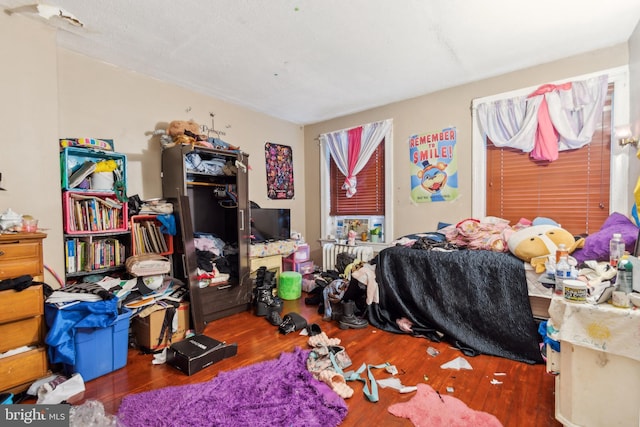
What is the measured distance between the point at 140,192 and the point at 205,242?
829 millimetres

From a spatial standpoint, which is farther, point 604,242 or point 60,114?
point 60,114

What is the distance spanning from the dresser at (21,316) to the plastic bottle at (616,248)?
141 inches

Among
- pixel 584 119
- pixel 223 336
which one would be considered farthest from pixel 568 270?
pixel 223 336

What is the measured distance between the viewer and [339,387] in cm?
177

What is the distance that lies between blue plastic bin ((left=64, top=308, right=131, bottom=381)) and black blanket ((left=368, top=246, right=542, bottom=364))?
6.64ft

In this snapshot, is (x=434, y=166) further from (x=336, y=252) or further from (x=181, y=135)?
(x=181, y=135)

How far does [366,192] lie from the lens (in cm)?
418

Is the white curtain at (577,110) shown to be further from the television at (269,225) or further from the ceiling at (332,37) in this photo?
the television at (269,225)

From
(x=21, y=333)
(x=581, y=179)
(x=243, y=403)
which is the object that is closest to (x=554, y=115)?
(x=581, y=179)

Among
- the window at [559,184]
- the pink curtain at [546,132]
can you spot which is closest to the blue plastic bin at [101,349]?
the window at [559,184]

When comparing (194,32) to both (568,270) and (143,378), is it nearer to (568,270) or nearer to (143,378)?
(143,378)

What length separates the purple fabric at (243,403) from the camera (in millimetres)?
1526

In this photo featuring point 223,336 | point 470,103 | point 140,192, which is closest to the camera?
point 223,336

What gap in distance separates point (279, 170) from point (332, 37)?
2.30 meters
